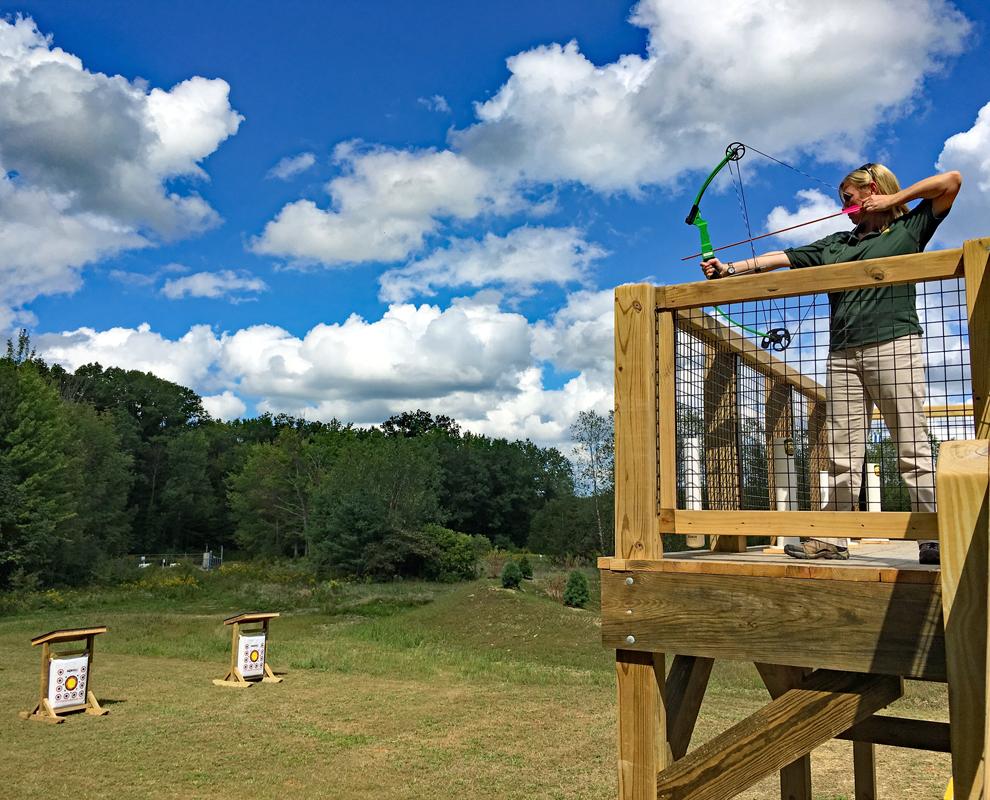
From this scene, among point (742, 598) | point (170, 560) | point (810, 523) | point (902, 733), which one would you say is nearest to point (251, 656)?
point (902, 733)

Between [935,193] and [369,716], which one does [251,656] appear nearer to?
[369,716]

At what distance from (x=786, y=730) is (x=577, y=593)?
18141mm

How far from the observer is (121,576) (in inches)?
1205

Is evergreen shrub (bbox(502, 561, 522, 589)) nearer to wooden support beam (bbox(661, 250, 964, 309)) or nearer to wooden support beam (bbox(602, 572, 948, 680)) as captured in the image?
wooden support beam (bbox(602, 572, 948, 680))

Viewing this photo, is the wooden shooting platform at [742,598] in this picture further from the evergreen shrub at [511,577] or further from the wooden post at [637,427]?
the evergreen shrub at [511,577]

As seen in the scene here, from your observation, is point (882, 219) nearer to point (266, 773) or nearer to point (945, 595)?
point (945, 595)

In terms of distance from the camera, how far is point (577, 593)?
1997cm


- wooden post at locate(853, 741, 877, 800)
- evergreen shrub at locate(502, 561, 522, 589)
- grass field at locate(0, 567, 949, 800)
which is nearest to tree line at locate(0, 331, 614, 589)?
evergreen shrub at locate(502, 561, 522, 589)

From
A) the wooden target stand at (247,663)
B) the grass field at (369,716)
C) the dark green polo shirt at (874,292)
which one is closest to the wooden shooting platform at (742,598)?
the dark green polo shirt at (874,292)

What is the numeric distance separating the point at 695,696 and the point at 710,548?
85 centimetres

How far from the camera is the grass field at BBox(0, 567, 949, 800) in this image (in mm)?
6812

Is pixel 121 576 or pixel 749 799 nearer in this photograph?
pixel 749 799

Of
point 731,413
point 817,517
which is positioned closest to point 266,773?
point 731,413

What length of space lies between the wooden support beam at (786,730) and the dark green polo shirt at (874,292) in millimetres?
1251
